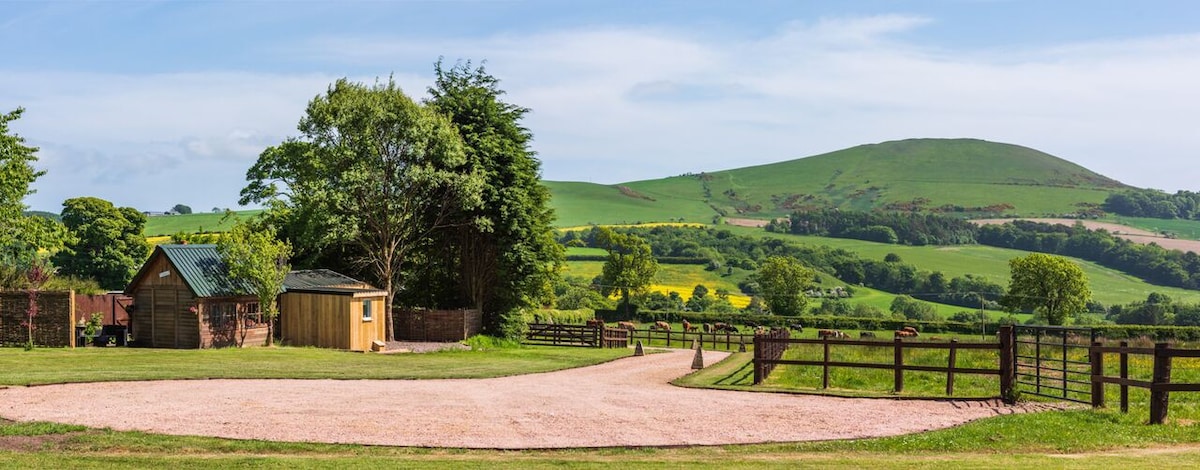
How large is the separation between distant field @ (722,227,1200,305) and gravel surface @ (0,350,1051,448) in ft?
393

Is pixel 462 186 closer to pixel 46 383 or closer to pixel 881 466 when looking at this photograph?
pixel 46 383

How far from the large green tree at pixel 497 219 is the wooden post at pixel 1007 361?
31272mm

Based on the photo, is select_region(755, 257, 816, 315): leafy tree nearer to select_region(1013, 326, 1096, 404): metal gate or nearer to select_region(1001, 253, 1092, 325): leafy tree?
select_region(1001, 253, 1092, 325): leafy tree

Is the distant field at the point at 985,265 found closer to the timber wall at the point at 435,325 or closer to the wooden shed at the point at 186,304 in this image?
the timber wall at the point at 435,325

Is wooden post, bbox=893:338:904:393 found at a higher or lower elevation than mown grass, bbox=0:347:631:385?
higher

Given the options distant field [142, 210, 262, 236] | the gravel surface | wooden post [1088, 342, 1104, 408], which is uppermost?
distant field [142, 210, 262, 236]

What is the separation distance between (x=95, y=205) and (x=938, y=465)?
78.9 metres

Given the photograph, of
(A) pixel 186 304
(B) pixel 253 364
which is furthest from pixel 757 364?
(A) pixel 186 304

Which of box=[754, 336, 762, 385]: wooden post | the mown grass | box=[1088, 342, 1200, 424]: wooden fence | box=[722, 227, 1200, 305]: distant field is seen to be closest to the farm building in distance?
the mown grass

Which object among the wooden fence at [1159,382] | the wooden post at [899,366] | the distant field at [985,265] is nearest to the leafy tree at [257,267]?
the wooden post at [899,366]

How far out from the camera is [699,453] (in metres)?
16.0

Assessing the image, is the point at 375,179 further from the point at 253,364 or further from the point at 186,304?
the point at 253,364

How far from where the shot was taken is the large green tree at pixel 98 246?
78.0 metres

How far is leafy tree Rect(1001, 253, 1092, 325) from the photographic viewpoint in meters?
84.1
